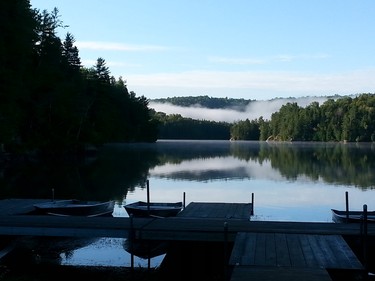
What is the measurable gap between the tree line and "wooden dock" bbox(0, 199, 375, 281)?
34.9 m

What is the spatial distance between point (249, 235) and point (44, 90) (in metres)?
61.0

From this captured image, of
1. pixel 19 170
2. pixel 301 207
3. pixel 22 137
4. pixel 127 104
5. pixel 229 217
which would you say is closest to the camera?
pixel 229 217

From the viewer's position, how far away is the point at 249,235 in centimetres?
1641

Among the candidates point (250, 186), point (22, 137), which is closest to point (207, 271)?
point (250, 186)

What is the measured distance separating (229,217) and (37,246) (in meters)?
7.48

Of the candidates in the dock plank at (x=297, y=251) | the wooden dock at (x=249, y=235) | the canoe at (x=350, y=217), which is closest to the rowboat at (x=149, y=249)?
the wooden dock at (x=249, y=235)

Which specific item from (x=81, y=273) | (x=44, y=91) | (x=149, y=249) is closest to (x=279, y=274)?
(x=81, y=273)

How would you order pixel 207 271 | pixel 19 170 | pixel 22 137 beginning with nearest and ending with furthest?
pixel 207 271, pixel 19 170, pixel 22 137

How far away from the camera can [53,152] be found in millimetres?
78000

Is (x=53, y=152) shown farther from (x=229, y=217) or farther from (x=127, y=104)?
(x=127, y=104)

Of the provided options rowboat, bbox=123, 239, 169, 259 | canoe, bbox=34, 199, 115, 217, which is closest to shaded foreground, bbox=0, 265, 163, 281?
rowboat, bbox=123, 239, 169, 259

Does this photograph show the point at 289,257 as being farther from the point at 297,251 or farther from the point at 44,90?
the point at 44,90

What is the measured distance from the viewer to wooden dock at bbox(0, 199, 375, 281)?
12641mm

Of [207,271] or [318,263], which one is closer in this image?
[318,263]
